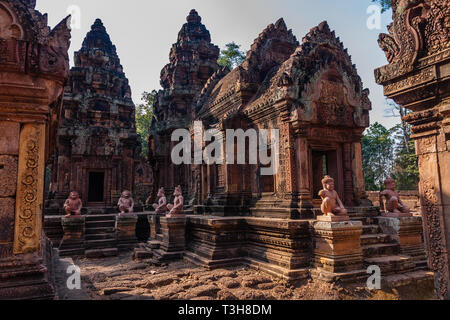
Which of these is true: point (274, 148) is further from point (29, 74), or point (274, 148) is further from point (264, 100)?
point (29, 74)

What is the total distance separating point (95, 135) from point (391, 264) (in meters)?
14.0

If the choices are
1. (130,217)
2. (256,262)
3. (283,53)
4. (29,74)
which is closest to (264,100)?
(283,53)

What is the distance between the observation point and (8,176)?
3.22 metres

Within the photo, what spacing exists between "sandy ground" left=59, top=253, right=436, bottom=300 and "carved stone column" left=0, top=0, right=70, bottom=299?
932mm

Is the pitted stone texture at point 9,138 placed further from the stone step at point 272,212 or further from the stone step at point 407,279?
the stone step at point 407,279

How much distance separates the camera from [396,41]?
3.61m

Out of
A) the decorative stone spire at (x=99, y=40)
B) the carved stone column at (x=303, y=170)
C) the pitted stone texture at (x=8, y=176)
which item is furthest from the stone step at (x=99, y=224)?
the decorative stone spire at (x=99, y=40)

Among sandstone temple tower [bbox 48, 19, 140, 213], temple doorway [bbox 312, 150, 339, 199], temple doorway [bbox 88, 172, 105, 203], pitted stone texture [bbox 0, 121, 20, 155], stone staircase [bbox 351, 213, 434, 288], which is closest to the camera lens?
pitted stone texture [bbox 0, 121, 20, 155]

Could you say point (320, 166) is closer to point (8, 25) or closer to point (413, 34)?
point (413, 34)

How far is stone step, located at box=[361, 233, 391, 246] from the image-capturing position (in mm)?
6598

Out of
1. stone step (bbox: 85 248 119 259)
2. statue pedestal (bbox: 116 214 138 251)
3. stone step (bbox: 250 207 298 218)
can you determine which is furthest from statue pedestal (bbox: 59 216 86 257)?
stone step (bbox: 250 207 298 218)

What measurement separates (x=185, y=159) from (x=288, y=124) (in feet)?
23.2

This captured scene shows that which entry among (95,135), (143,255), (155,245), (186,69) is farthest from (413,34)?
(95,135)

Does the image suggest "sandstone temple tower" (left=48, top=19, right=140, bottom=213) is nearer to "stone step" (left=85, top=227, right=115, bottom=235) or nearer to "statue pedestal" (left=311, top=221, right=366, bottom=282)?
"stone step" (left=85, top=227, right=115, bottom=235)
